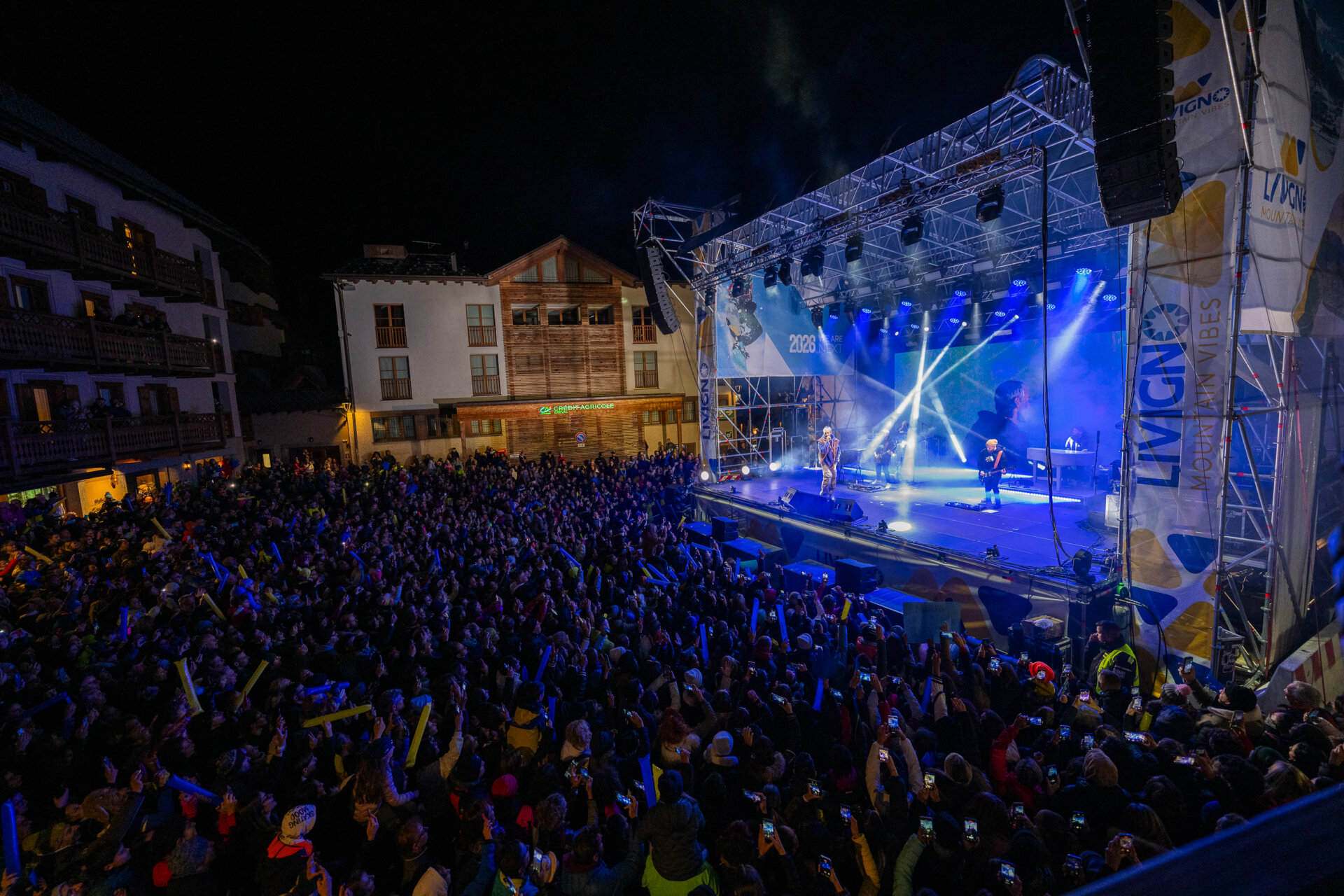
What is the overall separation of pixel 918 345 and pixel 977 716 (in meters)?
16.0

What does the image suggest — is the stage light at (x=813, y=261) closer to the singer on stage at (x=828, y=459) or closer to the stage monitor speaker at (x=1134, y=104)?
the singer on stage at (x=828, y=459)

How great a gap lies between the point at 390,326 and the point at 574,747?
22.8 m

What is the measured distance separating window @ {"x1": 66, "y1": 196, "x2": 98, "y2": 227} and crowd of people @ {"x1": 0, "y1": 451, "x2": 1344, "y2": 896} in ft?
32.8

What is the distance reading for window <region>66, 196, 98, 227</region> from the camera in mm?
13227

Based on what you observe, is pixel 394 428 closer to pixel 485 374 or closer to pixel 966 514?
pixel 485 374

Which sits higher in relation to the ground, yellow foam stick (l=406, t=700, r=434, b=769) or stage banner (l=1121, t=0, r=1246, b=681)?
stage banner (l=1121, t=0, r=1246, b=681)

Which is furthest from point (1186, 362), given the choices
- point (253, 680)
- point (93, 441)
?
point (93, 441)

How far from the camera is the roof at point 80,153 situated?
11.4m

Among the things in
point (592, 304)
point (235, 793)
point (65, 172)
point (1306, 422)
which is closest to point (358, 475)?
point (65, 172)

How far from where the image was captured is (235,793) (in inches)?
146

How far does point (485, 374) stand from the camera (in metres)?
24.1

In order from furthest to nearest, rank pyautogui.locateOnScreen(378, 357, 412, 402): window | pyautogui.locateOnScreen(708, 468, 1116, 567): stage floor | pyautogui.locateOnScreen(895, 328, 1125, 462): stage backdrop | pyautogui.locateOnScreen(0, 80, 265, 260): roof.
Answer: pyautogui.locateOnScreen(378, 357, 412, 402): window, pyautogui.locateOnScreen(895, 328, 1125, 462): stage backdrop, pyautogui.locateOnScreen(0, 80, 265, 260): roof, pyautogui.locateOnScreen(708, 468, 1116, 567): stage floor

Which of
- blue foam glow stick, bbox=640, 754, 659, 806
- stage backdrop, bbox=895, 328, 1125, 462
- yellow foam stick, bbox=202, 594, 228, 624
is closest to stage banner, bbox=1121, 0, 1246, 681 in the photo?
blue foam glow stick, bbox=640, 754, 659, 806

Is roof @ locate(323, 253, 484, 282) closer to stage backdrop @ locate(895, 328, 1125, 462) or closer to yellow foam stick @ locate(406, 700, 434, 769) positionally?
stage backdrop @ locate(895, 328, 1125, 462)
